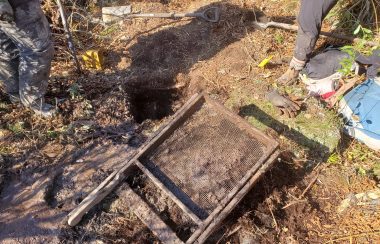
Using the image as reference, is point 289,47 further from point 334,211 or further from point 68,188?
point 68,188

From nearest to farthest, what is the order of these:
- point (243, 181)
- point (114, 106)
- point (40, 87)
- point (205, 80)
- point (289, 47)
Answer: point (243, 181) → point (40, 87) → point (114, 106) → point (205, 80) → point (289, 47)

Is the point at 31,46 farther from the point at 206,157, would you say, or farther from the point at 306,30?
the point at 306,30

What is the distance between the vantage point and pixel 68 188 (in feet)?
10.2

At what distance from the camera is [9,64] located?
131 inches

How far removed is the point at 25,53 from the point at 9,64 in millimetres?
325

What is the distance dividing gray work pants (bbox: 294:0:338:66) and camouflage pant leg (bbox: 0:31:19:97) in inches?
118

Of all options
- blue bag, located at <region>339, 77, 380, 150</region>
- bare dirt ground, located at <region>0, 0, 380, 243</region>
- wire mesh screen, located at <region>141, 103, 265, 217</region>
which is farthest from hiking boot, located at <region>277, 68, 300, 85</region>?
wire mesh screen, located at <region>141, 103, 265, 217</region>

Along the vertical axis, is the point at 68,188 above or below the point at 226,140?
below

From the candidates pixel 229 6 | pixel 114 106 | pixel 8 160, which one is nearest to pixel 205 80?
pixel 114 106

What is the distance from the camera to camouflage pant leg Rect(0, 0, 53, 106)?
2908 mm

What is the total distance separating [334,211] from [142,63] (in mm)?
2798

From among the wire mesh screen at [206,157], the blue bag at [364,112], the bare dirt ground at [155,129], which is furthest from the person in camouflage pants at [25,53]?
the blue bag at [364,112]

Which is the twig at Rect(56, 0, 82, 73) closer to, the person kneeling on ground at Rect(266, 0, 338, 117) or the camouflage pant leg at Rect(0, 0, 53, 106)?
the camouflage pant leg at Rect(0, 0, 53, 106)

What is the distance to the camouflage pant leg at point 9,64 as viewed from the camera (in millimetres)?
3213
